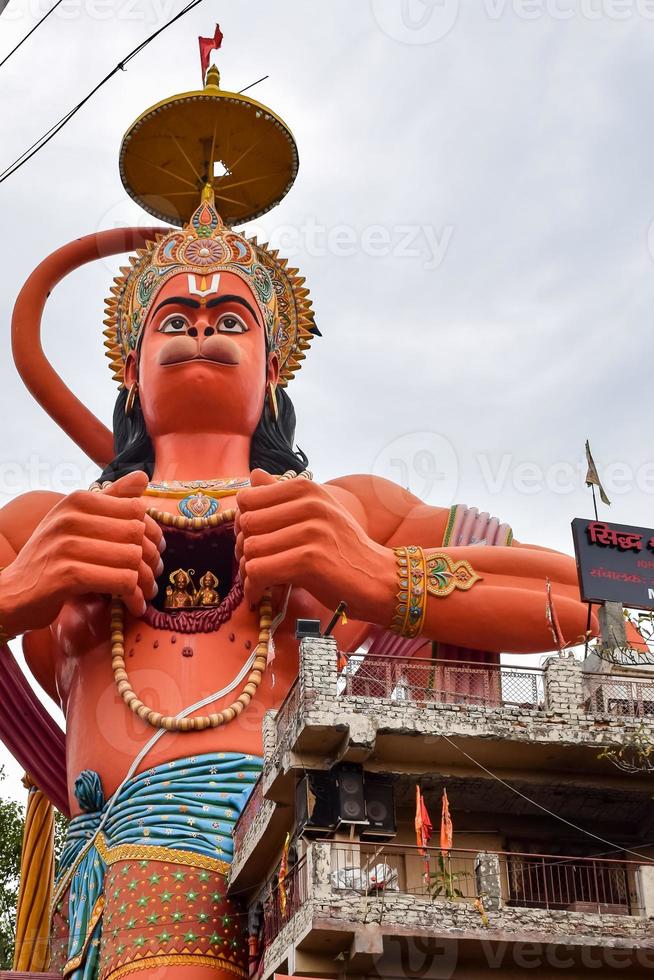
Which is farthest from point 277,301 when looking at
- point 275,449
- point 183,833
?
point 183,833

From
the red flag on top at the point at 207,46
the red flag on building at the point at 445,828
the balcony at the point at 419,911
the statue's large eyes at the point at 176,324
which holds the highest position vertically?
the red flag on top at the point at 207,46

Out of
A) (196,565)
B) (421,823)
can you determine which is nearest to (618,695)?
(421,823)

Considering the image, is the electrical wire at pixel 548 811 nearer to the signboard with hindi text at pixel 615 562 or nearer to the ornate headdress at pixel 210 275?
the signboard with hindi text at pixel 615 562

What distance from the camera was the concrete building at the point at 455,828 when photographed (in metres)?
15.2

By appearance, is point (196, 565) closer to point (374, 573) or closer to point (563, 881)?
point (374, 573)

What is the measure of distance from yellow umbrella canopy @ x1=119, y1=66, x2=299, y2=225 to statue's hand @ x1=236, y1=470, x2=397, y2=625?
22.5 ft

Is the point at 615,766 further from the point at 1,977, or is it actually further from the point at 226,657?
the point at 1,977

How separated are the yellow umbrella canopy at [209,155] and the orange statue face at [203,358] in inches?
112

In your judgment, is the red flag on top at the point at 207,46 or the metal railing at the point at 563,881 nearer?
the metal railing at the point at 563,881

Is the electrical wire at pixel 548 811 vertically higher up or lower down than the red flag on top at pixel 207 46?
lower down

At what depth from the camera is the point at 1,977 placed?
19.8 m

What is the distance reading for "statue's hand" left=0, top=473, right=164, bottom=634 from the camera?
63.9 feet

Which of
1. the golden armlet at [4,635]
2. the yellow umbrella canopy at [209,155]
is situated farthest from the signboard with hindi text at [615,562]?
the yellow umbrella canopy at [209,155]

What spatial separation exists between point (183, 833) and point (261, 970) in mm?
2102
